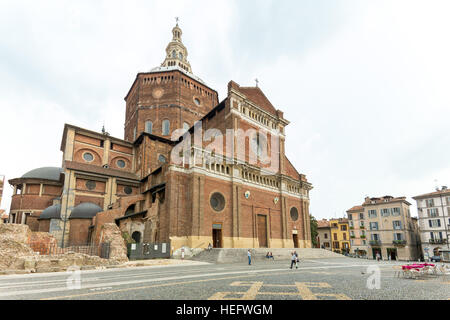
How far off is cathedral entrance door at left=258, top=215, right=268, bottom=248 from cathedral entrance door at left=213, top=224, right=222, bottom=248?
603 centimetres

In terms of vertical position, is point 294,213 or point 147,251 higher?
point 294,213

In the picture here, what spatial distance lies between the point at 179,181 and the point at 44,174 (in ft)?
89.6

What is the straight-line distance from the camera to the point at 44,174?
39844mm

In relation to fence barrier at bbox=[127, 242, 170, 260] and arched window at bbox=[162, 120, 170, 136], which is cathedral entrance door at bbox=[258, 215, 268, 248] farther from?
arched window at bbox=[162, 120, 170, 136]

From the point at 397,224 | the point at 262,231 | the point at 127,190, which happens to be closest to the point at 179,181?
the point at 262,231

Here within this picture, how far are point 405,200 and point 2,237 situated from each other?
55.8 meters

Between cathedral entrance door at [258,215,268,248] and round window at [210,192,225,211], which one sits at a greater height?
round window at [210,192,225,211]

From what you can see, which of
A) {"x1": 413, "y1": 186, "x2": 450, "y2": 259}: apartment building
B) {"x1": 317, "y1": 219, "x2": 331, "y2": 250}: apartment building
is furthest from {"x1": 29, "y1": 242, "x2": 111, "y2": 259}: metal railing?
{"x1": 317, "y1": 219, "x2": 331, "y2": 250}: apartment building

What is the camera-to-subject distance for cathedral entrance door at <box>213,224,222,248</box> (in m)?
27.2

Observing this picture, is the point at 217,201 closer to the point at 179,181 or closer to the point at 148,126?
the point at 179,181

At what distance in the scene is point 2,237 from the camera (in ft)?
52.9

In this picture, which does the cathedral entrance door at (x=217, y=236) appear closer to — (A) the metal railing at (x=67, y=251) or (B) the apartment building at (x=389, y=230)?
(A) the metal railing at (x=67, y=251)

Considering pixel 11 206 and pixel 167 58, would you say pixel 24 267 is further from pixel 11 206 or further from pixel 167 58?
pixel 167 58

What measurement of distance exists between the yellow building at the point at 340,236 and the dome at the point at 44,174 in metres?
59.6
